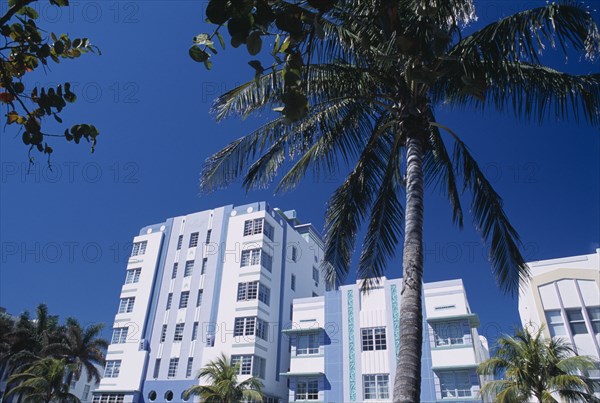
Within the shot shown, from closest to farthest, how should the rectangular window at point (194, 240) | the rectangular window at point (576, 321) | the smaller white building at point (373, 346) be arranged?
the rectangular window at point (576, 321), the smaller white building at point (373, 346), the rectangular window at point (194, 240)

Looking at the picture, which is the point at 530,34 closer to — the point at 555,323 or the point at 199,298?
the point at 555,323

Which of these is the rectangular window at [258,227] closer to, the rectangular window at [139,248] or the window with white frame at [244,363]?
the window with white frame at [244,363]

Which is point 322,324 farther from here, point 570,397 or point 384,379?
point 570,397

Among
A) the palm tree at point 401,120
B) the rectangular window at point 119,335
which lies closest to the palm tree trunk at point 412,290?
the palm tree at point 401,120

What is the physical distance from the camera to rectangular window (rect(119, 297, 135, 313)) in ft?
139

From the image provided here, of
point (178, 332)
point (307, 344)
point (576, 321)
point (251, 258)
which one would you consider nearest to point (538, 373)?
point (576, 321)

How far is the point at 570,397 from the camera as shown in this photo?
19359 millimetres

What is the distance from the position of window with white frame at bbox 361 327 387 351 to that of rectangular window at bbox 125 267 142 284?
74.0ft

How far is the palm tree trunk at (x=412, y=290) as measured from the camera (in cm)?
632

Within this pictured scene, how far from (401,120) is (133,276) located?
40293 mm

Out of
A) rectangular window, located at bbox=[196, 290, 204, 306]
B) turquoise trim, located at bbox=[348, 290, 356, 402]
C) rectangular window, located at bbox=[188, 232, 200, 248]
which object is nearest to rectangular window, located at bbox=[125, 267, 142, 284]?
rectangular window, located at bbox=[188, 232, 200, 248]

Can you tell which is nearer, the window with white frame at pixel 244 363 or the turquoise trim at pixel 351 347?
the turquoise trim at pixel 351 347

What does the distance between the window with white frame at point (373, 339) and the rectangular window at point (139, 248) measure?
77.0 feet

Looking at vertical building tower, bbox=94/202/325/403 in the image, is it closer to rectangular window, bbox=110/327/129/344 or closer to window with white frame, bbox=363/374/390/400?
rectangular window, bbox=110/327/129/344
